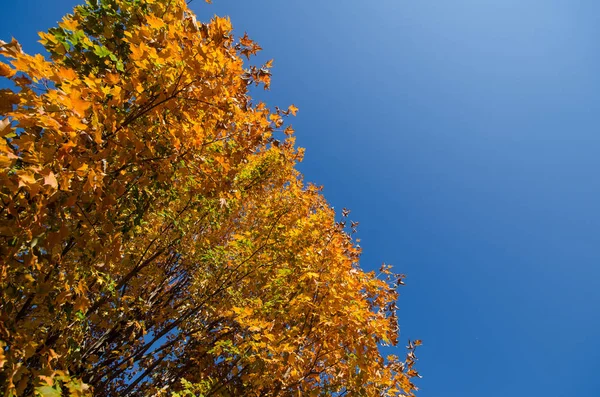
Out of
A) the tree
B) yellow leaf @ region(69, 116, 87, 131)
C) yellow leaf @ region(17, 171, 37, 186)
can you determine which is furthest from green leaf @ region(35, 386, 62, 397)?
yellow leaf @ region(69, 116, 87, 131)

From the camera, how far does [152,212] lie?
119 inches

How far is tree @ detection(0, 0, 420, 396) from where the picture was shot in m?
1.60

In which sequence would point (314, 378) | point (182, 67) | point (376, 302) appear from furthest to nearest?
point (376, 302) < point (314, 378) < point (182, 67)

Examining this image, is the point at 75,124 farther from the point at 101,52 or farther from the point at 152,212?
the point at 152,212

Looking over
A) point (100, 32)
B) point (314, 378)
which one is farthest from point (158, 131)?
point (314, 378)

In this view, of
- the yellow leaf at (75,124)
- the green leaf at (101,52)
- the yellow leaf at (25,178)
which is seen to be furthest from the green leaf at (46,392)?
the green leaf at (101,52)

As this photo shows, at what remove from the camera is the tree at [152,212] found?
160cm

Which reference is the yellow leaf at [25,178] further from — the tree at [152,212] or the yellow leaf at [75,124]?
the yellow leaf at [75,124]

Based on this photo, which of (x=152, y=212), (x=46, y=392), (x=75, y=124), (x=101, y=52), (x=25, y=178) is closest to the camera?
(x=25, y=178)

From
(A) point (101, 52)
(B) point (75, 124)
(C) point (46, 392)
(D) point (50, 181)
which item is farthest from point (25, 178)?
(A) point (101, 52)

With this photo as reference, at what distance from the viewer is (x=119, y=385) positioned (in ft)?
18.0

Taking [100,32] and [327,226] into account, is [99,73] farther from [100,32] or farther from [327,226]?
[327,226]

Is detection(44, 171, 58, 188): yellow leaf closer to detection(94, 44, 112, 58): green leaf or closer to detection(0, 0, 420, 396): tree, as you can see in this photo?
detection(0, 0, 420, 396): tree

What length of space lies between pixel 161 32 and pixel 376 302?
4746 mm
